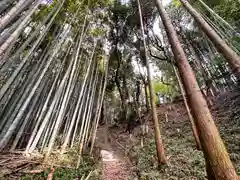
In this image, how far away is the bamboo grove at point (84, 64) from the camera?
2754mm

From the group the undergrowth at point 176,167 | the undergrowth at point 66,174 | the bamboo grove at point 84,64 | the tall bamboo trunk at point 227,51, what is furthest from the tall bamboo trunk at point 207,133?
the undergrowth at point 66,174

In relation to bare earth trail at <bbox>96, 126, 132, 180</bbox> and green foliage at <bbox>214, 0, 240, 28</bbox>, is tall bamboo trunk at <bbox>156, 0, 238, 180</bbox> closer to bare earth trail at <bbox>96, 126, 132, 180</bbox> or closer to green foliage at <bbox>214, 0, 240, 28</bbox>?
bare earth trail at <bbox>96, 126, 132, 180</bbox>

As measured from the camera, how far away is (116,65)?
1288cm

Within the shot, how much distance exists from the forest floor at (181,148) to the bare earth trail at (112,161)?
27cm

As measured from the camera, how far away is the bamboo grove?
9.04ft

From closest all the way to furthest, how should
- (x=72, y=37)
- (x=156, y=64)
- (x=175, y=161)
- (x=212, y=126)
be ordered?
(x=212, y=126) → (x=175, y=161) → (x=72, y=37) → (x=156, y=64)

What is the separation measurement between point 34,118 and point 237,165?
5.36m

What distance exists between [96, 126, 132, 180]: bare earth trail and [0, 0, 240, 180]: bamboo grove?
1.00 meters

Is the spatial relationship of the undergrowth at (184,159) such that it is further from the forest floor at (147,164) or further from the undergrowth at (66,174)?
the undergrowth at (66,174)

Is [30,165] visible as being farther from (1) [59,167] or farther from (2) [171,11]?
(2) [171,11]

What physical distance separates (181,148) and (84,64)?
17.9 ft

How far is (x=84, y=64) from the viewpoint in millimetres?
8984

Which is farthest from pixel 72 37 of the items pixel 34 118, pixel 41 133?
pixel 41 133

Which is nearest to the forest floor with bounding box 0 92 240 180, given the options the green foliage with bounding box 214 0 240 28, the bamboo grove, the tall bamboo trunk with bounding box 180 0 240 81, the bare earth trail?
the bare earth trail
